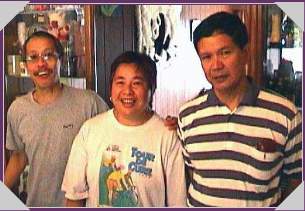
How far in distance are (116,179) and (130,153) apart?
6 cm

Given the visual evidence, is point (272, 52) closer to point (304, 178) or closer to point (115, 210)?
point (304, 178)

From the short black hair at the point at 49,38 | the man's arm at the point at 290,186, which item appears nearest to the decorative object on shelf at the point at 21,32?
the short black hair at the point at 49,38

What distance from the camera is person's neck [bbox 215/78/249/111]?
105 cm

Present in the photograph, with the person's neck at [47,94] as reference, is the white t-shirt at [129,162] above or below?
below

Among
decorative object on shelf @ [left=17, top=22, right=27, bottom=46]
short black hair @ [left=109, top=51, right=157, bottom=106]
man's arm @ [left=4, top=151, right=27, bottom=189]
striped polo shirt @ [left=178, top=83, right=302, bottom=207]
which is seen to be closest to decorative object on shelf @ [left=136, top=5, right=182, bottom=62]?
short black hair @ [left=109, top=51, right=157, bottom=106]

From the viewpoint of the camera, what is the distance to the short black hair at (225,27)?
1.04m

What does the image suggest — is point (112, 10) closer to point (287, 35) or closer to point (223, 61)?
point (223, 61)

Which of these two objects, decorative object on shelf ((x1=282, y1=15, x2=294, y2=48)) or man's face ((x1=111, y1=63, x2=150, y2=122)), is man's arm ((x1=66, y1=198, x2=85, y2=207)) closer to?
man's face ((x1=111, y1=63, x2=150, y2=122))

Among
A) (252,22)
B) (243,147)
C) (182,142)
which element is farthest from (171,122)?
(252,22)

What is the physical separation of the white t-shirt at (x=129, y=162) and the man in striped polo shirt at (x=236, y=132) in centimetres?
5

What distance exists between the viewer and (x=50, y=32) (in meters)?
1.10

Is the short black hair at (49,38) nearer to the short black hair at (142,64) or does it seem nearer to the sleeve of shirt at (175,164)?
the short black hair at (142,64)

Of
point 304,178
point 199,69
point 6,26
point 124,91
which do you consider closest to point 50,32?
point 6,26

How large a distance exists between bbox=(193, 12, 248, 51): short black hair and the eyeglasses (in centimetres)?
29
